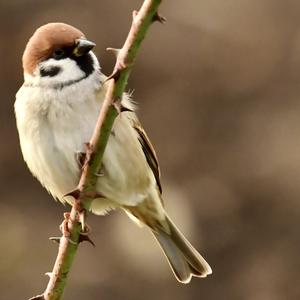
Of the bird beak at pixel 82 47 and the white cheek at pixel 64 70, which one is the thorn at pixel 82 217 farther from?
the white cheek at pixel 64 70

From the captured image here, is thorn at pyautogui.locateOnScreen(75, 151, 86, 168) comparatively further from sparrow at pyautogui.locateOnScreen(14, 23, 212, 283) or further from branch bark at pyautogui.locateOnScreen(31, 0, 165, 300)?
branch bark at pyautogui.locateOnScreen(31, 0, 165, 300)

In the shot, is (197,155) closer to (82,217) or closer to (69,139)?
(69,139)

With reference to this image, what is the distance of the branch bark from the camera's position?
84.7 inches

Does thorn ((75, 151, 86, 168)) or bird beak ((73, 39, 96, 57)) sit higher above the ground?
bird beak ((73, 39, 96, 57))

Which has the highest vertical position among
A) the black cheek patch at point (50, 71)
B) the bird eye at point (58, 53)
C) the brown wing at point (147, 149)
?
the bird eye at point (58, 53)

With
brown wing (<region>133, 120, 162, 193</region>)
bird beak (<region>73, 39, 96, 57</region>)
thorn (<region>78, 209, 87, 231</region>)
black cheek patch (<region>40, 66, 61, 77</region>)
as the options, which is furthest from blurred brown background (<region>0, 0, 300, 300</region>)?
thorn (<region>78, 209, 87, 231</region>)

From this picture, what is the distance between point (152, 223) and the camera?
4.33 metres

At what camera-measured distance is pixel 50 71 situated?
146 inches

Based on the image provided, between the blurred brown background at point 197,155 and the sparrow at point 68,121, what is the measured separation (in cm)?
378

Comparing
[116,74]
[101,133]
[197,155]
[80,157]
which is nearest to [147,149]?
[80,157]

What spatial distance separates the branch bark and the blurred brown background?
16.4 ft

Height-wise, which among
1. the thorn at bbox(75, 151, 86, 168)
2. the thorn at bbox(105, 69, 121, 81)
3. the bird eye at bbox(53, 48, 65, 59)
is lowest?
the thorn at bbox(75, 151, 86, 168)

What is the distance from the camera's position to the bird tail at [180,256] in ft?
13.4

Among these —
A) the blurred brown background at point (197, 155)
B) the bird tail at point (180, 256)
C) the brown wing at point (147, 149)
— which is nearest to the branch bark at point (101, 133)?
the brown wing at point (147, 149)
